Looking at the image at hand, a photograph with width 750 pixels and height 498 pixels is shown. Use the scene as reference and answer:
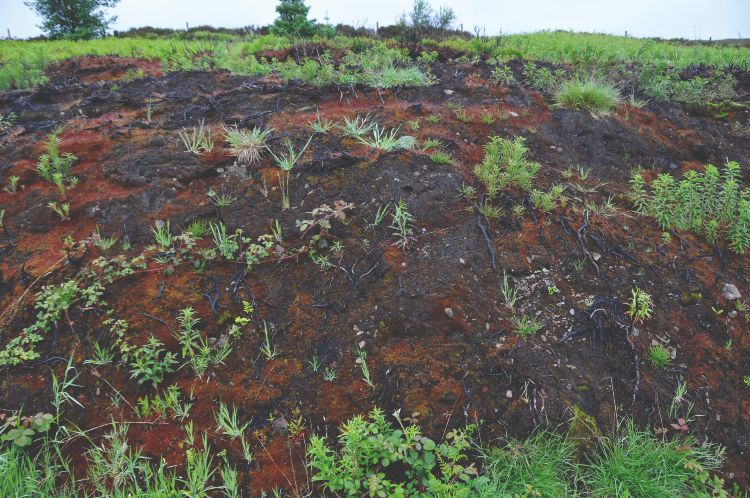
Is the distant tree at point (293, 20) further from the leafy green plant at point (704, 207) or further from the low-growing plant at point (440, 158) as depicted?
the leafy green plant at point (704, 207)

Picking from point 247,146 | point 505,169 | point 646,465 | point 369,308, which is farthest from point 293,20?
point 646,465

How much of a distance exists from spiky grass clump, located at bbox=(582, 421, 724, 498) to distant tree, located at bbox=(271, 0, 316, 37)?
14.8m

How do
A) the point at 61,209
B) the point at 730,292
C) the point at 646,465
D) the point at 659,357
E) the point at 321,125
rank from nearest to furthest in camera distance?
the point at 646,465
the point at 659,357
the point at 730,292
the point at 61,209
the point at 321,125

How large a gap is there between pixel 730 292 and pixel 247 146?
4.16 meters

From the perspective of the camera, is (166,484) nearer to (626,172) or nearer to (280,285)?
(280,285)

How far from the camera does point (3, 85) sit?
7199 millimetres

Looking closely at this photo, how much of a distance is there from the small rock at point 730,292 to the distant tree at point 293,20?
14097 millimetres

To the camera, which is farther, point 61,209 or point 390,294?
point 61,209

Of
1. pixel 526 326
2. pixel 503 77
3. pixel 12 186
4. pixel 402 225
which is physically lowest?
pixel 526 326

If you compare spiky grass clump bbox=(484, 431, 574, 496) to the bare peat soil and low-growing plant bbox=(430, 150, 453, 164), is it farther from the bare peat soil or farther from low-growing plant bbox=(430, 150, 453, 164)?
low-growing plant bbox=(430, 150, 453, 164)

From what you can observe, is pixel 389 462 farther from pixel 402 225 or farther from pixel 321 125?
pixel 321 125

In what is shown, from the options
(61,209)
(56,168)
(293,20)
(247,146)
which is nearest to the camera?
(61,209)

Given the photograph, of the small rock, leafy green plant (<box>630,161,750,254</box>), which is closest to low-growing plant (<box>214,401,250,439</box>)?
the small rock

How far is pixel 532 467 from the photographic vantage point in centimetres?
213
